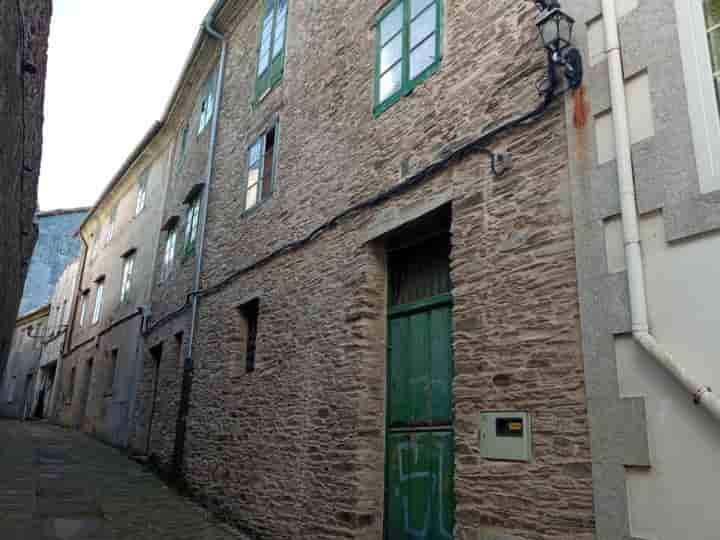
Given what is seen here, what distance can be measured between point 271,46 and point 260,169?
200cm

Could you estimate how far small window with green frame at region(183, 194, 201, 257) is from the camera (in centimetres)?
1131

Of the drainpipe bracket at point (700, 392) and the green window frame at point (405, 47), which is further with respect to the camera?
the green window frame at point (405, 47)

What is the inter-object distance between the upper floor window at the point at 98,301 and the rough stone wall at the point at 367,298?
9.76m

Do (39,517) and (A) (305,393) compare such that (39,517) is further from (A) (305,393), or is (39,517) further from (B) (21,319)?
(B) (21,319)

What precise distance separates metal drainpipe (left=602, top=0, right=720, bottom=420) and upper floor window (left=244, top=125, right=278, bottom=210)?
543 cm

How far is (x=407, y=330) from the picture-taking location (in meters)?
5.75

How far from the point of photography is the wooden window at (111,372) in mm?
15281

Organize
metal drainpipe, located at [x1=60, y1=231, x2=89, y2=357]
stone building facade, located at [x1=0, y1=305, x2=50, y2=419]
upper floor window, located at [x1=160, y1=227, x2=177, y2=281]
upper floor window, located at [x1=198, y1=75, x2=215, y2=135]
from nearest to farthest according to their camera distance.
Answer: upper floor window, located at [x1=198, y1=75, x2=215, y2=135] < upper floor window, located at [x1=160, y1=227, x2=177, y2=281] < metal drainpipe, located at [x1=60, y1=231, x2=89, y2=357] < stone building facade, located at [x1=0, y1=305, x2=50, y2=419]

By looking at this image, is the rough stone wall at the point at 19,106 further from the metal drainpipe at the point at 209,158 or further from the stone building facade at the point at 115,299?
the stone building facade at the point at 115,299

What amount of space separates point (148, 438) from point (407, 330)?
25.9 ft

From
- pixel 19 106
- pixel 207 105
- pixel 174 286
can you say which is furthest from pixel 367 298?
pixel 207 105

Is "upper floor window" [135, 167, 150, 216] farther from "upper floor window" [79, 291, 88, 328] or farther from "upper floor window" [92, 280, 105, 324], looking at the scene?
"upper floor window" [79, 291, 88, 328]

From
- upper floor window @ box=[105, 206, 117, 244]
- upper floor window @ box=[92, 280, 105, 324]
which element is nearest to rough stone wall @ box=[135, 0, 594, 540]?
upper floor window @ box=[92, 280, 105, 324]

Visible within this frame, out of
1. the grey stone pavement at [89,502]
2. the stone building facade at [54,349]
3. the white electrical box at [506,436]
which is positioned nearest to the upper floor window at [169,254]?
the grey stone pavement at [89,502]
